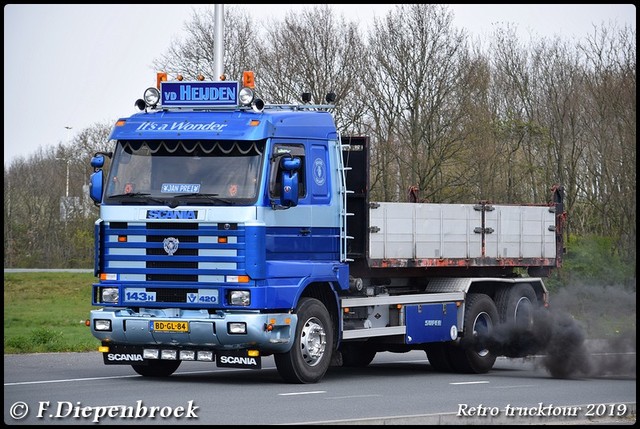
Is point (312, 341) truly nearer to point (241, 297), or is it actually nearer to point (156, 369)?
point (241, 297)

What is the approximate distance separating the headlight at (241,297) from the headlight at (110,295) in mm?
1645

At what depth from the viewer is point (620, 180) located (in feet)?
105

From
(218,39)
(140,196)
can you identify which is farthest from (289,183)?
(218,39)

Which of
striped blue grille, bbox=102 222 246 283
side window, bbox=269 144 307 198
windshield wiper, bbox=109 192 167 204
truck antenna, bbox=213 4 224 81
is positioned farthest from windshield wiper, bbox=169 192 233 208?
truck antenna, bbox=213 4 224 81

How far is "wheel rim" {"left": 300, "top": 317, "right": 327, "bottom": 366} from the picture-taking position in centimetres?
1584

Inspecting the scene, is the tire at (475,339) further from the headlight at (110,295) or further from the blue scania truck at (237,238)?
the headlight at (110,295)

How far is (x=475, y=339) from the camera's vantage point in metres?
18.8

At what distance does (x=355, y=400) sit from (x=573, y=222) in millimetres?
20682

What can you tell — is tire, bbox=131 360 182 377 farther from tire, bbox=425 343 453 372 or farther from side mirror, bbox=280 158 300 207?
tire, bbox=425 343 453 372

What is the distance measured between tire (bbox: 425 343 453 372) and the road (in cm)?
28

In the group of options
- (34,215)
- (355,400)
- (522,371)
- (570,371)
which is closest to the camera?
(355,400)

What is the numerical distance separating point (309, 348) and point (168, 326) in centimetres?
193

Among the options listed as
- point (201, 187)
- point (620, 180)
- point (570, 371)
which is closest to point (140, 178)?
point (201, 187)

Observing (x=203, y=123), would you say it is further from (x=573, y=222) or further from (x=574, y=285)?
(x=573, y=222)
